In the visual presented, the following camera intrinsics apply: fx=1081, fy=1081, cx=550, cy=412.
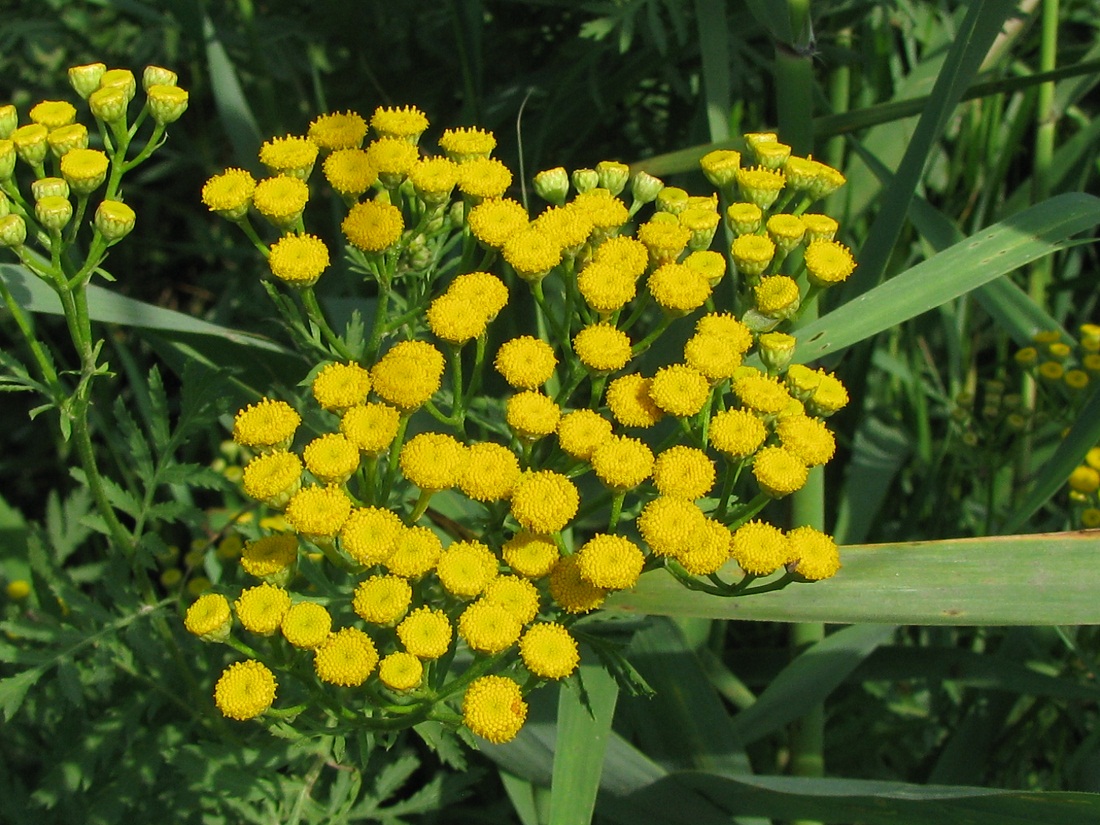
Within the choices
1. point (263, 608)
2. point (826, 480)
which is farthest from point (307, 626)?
point (826, 480)

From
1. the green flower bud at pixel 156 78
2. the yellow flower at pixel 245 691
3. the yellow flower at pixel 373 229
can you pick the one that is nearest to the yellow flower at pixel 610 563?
the yellow flower at pixel 245 691

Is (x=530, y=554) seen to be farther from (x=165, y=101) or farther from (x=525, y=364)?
(x=165, y=101)

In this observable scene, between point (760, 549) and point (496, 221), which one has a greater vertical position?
point (496, 221)

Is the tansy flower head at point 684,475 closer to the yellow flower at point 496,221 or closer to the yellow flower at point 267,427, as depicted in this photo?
the yellow flower at point 496,221

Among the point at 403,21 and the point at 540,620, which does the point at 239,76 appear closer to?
the point at 403,21

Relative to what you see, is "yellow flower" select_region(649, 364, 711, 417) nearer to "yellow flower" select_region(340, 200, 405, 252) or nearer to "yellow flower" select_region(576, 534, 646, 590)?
"yellow flower" select_region(576, 534, 646, 590)

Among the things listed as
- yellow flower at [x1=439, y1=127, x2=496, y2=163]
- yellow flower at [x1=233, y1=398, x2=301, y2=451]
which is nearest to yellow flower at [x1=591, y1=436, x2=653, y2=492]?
yellow flower at [x1=233, y1=398, x2=301, y2=451]
